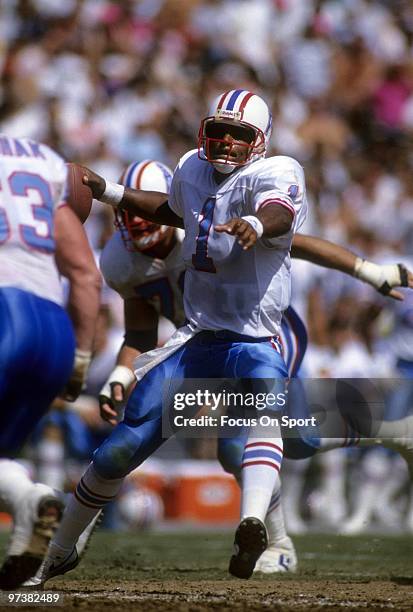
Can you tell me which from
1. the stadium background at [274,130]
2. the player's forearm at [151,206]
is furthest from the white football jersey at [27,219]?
the stadium background at [274,130]

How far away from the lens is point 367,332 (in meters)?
11.2

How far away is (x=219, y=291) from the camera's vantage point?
17.0 feet

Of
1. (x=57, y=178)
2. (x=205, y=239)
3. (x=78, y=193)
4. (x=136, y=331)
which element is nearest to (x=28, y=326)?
(x=57, y=178)

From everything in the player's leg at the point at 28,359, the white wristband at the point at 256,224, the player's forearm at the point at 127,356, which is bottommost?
the player's leg at the point at 28,359

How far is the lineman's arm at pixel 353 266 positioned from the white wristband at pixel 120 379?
3.55 ft

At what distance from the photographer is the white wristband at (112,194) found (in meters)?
5.43

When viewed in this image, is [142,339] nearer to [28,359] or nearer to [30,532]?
[28,359]

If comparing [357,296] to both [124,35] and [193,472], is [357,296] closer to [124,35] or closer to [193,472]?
[193,472]

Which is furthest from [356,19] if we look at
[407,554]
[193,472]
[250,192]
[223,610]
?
[223,610]

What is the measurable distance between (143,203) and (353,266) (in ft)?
3.92

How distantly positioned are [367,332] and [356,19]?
419cm

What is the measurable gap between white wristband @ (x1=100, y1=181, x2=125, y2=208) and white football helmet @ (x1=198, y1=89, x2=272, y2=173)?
425mm

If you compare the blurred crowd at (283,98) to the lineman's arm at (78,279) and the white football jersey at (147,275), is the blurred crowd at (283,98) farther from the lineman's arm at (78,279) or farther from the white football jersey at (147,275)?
the lineman's arm at (78,279)

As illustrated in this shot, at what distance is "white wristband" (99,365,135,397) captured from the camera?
6285mm
